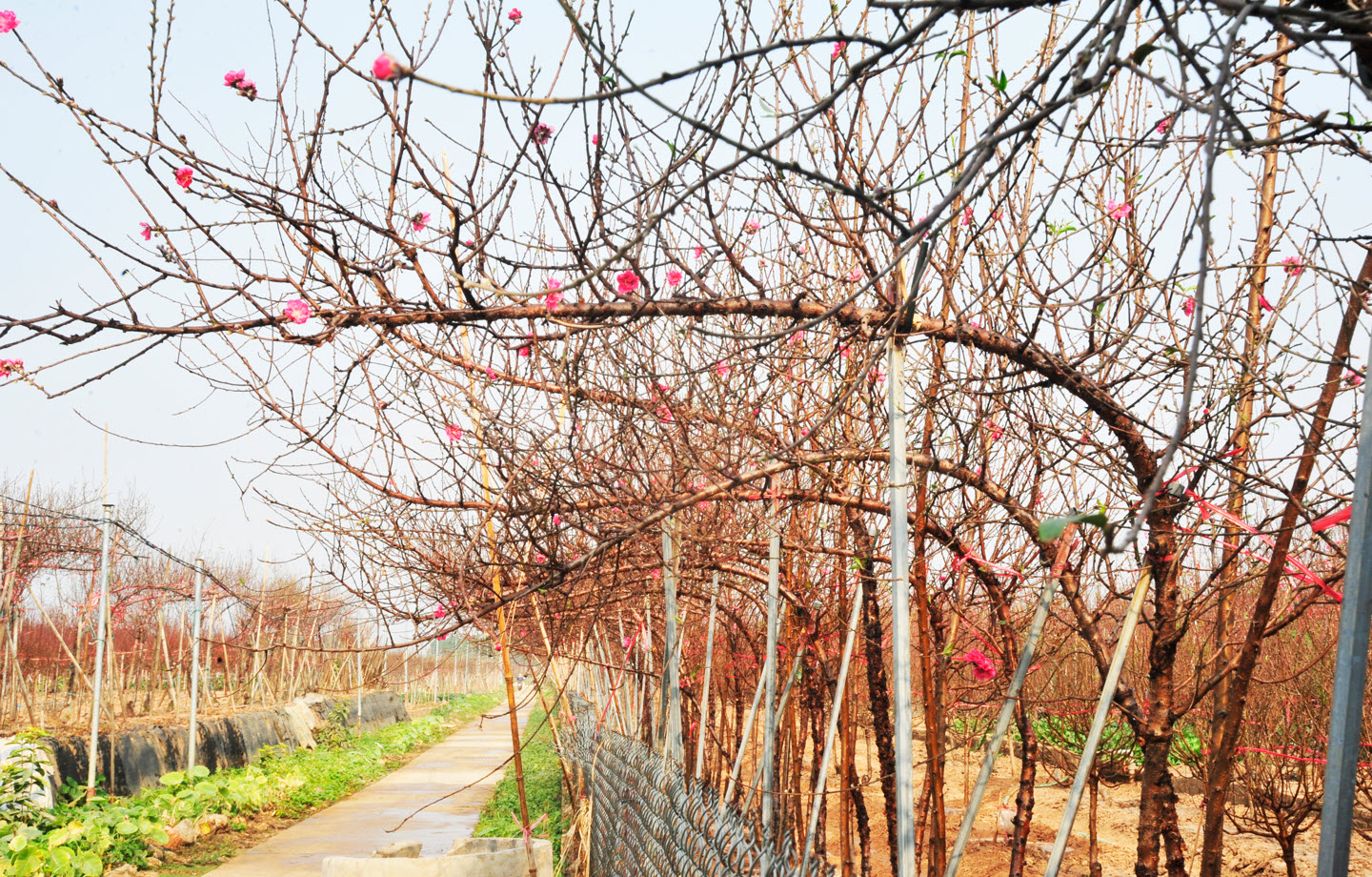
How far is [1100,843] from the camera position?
8609 mm

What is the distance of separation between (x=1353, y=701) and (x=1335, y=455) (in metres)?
1.27

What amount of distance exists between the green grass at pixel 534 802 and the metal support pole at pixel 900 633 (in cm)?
629

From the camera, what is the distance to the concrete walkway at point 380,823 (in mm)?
9156

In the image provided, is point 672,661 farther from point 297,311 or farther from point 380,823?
point 380,823

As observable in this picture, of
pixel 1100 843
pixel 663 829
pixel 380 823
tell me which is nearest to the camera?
pixel 663 829

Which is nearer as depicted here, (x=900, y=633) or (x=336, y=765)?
(x=900, y=633)

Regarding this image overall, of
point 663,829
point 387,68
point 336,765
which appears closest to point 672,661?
point 663,829

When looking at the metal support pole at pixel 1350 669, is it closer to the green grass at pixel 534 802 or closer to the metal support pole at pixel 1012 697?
the metal support pole at pixel 1012 697

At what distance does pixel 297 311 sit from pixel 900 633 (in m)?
1.51

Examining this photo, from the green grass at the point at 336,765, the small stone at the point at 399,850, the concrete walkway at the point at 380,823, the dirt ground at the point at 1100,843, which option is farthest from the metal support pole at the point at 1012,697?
the green grass at the point at 336,765

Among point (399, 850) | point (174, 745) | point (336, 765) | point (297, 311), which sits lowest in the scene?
point (336, 765)

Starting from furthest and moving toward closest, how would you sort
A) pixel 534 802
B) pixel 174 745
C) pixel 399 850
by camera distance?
pixel 174 745, pixel 534 802, pixel 399 850

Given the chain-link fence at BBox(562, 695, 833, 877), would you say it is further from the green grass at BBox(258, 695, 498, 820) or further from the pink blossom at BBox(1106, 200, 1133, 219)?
the green grass at BBox(258, 695, 498, 820)

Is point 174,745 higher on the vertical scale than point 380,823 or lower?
higher
